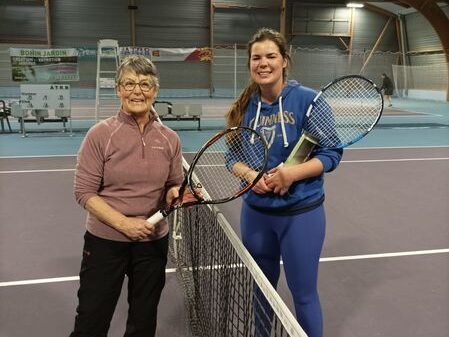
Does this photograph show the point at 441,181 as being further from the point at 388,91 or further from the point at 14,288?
the point at 388,91

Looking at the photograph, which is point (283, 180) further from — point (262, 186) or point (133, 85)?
point (133, 85)

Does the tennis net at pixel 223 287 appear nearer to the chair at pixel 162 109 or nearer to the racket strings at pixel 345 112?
the racket strings at pixel 345 112

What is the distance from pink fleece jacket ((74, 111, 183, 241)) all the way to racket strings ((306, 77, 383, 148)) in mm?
709

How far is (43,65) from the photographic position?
1105cm

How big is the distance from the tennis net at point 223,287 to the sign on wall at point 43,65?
882 cm

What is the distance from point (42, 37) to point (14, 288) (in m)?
21.3

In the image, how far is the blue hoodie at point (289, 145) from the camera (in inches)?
84.9

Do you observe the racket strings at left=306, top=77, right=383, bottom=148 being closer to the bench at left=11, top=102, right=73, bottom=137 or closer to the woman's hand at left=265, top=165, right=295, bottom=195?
the woman's hand at left=265, top=165, right=295, bottom=195

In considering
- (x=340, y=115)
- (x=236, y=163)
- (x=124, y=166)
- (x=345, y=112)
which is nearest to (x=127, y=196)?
(x=124, y=166)

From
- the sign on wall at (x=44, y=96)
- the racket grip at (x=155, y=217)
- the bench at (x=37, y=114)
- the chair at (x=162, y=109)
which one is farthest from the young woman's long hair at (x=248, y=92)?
the chair at (x=162, y=109)

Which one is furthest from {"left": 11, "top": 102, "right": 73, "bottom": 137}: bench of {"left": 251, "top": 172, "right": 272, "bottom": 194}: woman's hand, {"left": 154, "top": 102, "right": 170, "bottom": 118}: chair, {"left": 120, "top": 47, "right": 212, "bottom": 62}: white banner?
{"left": 120, "top": 47, "right": 212, "bottom": 62}: white banner

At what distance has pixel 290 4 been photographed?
2536 cm

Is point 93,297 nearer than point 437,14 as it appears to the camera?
Yes

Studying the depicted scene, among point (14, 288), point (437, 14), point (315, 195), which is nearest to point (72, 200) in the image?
point (14, 288)
